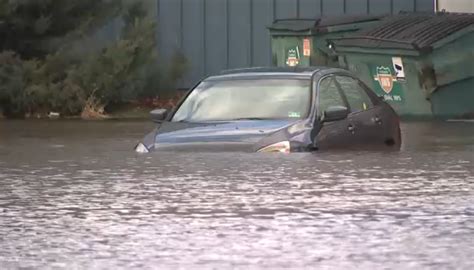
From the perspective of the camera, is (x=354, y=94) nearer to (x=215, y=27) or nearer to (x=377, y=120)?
(x=377, y=120)

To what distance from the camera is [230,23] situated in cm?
2516

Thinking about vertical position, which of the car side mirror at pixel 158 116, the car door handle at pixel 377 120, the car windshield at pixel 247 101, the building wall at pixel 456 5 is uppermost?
the building wall at pixel 456 5

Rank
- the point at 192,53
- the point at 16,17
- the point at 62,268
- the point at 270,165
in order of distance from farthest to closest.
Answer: the point at 192,53 < the point at 16,17 < the point at 270,165 < the point at 62,268

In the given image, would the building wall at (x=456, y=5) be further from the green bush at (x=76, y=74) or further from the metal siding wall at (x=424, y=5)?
the green bush at (x=76, y=74)

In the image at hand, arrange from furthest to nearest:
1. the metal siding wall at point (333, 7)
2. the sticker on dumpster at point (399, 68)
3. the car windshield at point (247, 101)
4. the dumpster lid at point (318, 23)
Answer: the metal siding wall at point (333, 7) < the dumpster lid at point (318, 23) < the sticker on dumpster at point (399, 68) < the car windshield at point (247, 101)

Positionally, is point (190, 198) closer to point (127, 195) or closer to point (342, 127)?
point (127, 195)

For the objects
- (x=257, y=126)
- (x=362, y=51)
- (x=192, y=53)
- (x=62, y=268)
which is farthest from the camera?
(x=192, y=53)

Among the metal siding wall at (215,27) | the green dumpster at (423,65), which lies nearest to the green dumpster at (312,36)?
the green dumpster at (423,65)

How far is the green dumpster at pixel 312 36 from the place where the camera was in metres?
20.4

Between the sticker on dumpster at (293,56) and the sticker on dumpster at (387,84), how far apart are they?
218 centimetres

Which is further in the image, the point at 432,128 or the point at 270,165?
the point at 432,128

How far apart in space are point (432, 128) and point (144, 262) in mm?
11913

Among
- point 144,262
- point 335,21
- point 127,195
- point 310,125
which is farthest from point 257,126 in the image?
point 335,21

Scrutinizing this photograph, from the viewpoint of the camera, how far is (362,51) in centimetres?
1897
